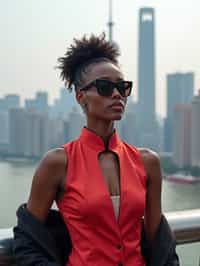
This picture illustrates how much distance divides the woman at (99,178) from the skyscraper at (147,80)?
16.6 m

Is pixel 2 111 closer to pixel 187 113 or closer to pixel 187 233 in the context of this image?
pixel 187 113

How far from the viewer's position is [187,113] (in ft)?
59.8

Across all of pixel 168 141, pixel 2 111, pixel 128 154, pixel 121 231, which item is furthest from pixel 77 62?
pixel 168 141

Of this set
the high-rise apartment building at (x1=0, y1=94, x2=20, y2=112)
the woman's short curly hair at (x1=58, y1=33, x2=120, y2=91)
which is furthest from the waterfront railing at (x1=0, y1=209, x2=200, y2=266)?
the high-rise apartment building at (x1=0, y1=94, x2=20, y2=112)

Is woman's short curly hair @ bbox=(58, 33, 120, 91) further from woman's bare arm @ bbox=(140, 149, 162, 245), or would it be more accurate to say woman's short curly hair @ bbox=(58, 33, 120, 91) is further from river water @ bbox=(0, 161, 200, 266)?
river water @ bbox=(0, 161, 200, 266)

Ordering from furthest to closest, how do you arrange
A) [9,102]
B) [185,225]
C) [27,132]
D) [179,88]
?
[179,88] → [27,132] → [9,102] → [185,225]

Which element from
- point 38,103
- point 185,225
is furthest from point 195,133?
point 185,225

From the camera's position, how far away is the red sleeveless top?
917 millimetres

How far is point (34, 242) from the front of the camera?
92 centimetres

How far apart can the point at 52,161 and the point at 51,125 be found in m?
14.6

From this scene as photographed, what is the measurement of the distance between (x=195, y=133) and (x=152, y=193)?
16344 millimetres

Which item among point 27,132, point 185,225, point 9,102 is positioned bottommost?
point 27,132

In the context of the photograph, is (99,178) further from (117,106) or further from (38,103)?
(38,103)

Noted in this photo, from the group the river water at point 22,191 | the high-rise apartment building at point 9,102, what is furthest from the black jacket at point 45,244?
the high-rise apartment building at point 9,102
